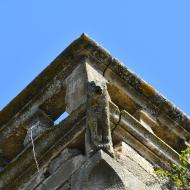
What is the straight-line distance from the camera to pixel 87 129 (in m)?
7.54

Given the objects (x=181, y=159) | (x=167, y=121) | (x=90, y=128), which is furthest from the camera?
(x=167, y=121)

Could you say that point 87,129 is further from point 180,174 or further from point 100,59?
point 100,59

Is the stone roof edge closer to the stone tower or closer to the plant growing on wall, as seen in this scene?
the stone tower

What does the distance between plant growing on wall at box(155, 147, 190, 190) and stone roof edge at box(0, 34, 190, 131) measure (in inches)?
56.1

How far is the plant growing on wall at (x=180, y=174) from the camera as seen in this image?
24.9ft

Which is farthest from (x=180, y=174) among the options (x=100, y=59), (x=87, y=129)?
(x=100, y=59)

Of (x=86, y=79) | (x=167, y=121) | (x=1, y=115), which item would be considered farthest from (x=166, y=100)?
(x=1, y=115)

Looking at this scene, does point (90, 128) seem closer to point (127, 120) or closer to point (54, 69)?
point (127, 120)

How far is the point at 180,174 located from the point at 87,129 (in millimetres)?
1010

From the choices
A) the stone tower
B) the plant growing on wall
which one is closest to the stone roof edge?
the stone tower

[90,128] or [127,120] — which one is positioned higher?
[127,120]

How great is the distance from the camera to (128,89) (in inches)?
369

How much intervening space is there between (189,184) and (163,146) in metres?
0.75

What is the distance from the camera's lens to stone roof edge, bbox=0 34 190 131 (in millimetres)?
9469
